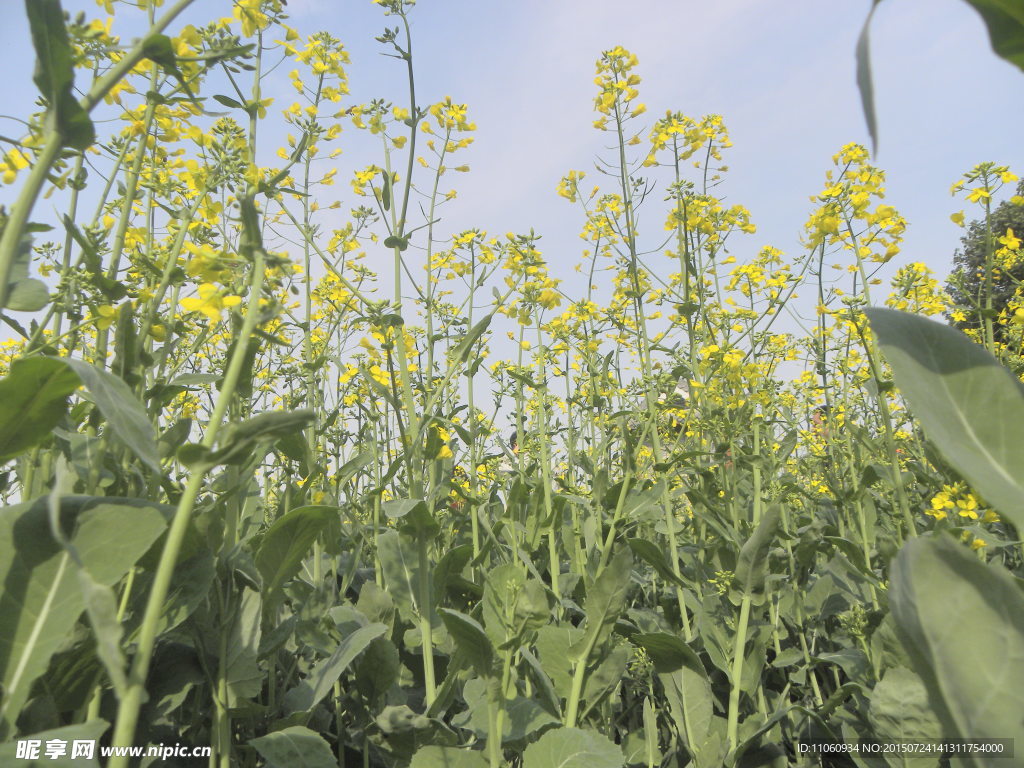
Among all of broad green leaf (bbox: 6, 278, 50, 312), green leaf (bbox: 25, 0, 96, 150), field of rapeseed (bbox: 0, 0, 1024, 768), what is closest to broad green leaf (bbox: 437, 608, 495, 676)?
field of rapeseed (bbox: 0, 0, 1024, 768)

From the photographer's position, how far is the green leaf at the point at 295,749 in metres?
1.44

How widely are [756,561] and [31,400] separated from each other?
195cm

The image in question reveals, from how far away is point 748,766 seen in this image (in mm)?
2174

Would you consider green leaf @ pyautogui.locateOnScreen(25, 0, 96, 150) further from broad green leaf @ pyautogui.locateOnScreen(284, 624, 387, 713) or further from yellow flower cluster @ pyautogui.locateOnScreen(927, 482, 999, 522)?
yellow flower cluster @ pyautogui.locateOnScreen(927, 482, 999, 522)

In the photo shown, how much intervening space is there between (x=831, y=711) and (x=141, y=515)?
2.28m

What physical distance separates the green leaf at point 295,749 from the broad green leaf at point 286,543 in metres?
0.31

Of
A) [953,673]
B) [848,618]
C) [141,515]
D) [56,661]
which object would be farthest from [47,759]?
[848,618]

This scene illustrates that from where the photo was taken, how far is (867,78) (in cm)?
65

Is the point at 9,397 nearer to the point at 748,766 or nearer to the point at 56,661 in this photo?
the point at 56,661

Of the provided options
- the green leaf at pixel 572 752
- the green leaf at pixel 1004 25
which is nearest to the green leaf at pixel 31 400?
the green leaf at pixel 572 752

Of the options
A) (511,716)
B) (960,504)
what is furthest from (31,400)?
(960,504)

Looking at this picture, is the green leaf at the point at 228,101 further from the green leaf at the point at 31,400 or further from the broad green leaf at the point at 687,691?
the broad green leaf at the point at 687,691

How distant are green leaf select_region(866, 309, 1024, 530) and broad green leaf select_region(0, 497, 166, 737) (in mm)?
1157

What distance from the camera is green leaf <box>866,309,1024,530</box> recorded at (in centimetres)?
93
